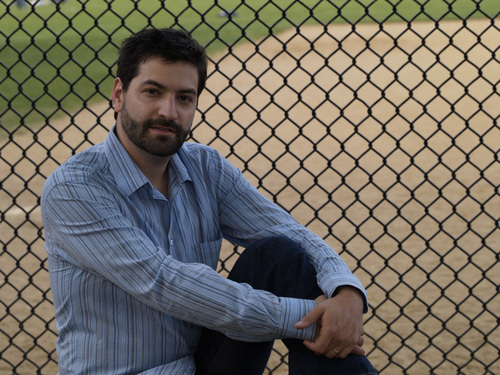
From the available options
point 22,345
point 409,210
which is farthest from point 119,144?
point 409,210

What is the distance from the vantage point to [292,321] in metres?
2.06

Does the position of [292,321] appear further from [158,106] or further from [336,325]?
[158,106]

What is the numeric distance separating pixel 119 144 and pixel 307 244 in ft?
2.25

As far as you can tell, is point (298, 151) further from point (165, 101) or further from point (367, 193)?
point (165, 101)

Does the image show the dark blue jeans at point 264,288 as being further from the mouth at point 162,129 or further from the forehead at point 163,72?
the forehead at point 163,72

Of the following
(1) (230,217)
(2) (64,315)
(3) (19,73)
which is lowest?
(3) (19,73)

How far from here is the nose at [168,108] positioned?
2.13 meters

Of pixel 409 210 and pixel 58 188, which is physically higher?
pixel 58 188

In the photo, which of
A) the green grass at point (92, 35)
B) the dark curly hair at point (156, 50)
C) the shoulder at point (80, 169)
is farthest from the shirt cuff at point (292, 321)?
the green grass at point (92, 35)

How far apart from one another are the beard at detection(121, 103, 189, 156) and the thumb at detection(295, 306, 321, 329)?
2.02 ft

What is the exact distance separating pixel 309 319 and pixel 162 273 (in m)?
0.43

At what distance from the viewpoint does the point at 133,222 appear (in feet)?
6.97

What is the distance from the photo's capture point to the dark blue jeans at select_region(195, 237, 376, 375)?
2131 millimetres

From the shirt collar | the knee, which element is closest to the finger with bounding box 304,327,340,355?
the knee
